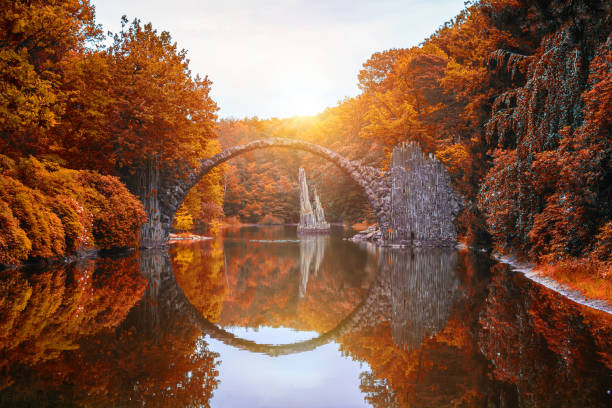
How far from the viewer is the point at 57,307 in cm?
470

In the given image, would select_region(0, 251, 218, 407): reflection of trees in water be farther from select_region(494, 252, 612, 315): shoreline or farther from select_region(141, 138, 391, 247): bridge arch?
select_region(141, 138, 391, 247): bridge arch

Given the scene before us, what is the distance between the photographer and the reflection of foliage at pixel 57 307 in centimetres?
326

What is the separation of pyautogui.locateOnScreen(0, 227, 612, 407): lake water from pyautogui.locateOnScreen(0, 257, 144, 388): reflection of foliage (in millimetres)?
22

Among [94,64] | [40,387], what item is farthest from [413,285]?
[94,64]

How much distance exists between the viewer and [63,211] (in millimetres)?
8945

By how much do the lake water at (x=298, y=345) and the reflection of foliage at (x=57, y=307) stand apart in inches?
0.9

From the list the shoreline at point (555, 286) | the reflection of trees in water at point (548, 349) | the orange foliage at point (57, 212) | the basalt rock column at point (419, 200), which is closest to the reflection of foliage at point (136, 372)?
the reflection of trees in water at point (548, 349)

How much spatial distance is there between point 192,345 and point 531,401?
8.05ft

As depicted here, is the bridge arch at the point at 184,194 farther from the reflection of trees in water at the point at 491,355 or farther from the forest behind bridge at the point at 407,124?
the reflection of trees in water at the point at 491,355

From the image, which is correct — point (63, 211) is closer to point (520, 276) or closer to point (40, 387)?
point (40, 387)

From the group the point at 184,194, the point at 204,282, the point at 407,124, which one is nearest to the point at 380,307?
the point at 204,282

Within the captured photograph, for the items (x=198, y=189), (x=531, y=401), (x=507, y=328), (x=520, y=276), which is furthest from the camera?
(x=198, y=189)

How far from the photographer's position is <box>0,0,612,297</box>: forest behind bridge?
6.20 m

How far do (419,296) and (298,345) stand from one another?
8.41 feet
